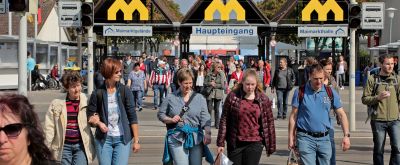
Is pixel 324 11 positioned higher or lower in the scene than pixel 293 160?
higher

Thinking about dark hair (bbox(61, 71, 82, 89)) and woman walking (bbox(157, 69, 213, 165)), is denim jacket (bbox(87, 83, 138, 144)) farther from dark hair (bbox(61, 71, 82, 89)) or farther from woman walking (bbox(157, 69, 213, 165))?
woman walking (bbox(157, 69, 213, 165))

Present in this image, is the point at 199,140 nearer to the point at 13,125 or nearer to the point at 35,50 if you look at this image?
the point at 13,125

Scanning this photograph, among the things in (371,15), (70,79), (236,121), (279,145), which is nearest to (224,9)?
(371,15)

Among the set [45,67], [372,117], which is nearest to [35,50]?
[45,67]

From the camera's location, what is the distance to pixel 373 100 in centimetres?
984

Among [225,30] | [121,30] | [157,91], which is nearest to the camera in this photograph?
[157,91]

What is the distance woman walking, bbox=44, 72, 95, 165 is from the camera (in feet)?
25.1

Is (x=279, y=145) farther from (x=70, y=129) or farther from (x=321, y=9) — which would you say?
(x=321, y=9)

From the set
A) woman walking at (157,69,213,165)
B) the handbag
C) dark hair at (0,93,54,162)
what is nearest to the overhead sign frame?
woman walking at (157,69,213,165)

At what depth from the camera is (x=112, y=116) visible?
7.80m

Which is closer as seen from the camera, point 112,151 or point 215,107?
point 112,151

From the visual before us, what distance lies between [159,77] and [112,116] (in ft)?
53.6

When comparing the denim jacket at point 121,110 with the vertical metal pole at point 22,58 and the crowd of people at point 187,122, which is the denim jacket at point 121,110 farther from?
the vertical metal pole at point 22,58

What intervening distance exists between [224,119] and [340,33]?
64.5 ft
